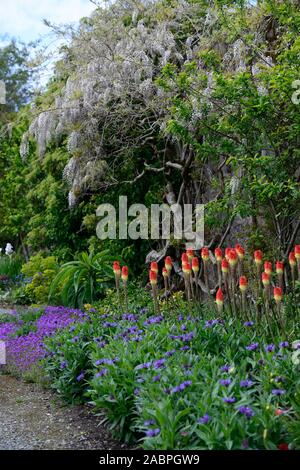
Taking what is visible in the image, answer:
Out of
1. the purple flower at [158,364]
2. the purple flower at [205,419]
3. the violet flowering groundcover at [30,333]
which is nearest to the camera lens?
the purple flower at [205,419]

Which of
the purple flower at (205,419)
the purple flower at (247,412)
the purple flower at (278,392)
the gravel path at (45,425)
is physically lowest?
the gravel path at (45,425)

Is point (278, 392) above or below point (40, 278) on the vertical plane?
below

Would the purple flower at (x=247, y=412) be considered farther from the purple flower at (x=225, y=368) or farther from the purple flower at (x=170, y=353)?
the purple flower at (x=170, y=353)

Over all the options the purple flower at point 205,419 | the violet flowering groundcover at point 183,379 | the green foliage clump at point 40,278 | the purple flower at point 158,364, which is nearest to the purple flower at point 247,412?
the violet flowering groundcover at point 183,379

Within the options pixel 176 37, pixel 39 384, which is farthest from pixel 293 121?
pixel 39 384

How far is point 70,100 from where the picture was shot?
278 inches

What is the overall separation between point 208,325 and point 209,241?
3.00 metres

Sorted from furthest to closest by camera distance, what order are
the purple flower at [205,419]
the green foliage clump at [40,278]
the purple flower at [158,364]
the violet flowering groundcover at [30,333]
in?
the green foliage clump at [40,278], the violet flowering groundcover at [30,333], the purple flower at [158,364], the purple flower at [205,419]

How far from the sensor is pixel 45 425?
3627 millimetres

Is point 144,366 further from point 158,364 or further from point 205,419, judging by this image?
point 205,419

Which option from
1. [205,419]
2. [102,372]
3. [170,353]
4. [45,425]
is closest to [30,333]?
[45,425]

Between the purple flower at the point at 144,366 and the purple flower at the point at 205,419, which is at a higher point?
the purple flower at the point at 144,366

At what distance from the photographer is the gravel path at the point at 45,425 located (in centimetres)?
329
